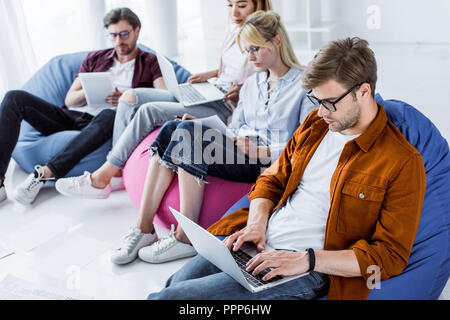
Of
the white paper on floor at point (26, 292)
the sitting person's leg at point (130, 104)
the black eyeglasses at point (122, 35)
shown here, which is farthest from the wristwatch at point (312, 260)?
the black eyeglasses at point (122, 35)

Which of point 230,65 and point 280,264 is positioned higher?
point 230,65

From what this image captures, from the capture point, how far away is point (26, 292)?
179cm

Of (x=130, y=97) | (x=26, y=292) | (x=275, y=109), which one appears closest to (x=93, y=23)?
(x=130, y=97)

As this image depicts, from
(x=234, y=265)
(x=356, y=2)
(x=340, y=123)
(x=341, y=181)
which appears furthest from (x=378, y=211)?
(x=356, y=2)

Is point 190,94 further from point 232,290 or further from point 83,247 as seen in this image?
point 232,290

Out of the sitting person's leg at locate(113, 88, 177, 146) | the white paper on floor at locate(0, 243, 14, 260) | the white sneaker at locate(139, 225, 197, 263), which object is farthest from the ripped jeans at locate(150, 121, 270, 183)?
the white paper on floor at locate(0, 243, 14, 260)

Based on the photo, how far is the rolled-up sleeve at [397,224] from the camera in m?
1.37

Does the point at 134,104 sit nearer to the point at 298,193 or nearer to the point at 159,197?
the point at 159,197

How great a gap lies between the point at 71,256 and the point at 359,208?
147 centimetres

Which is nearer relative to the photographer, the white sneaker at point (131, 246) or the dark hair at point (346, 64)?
the dark hair at point (346, 64)

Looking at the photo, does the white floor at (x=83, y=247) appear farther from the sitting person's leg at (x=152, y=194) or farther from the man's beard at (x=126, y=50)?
the man's beard at (x=126, y=50)

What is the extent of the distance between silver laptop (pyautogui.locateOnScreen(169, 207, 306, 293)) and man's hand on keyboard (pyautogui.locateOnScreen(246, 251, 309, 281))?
0.02 metres

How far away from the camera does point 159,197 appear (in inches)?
92.3

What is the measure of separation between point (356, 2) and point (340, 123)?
5.15 metres
